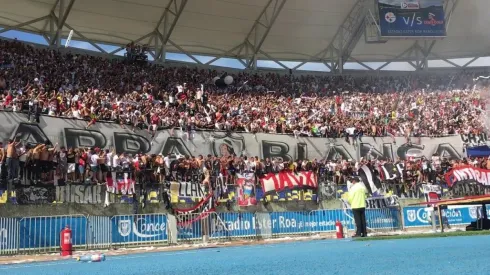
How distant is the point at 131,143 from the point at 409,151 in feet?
54.3

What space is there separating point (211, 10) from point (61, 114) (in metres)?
13.7

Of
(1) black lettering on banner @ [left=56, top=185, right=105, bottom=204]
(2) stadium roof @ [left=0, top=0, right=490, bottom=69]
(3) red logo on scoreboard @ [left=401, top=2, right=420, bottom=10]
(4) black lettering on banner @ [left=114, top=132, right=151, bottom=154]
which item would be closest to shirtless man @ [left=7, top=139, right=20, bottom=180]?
(1) black lettering on banner @ [left=56, top=185, right=105, bottom=204]

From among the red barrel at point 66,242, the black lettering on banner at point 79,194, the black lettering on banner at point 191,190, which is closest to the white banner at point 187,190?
the black lettering on banner at point 191,190

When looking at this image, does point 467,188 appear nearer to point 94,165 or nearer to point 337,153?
point 337,153

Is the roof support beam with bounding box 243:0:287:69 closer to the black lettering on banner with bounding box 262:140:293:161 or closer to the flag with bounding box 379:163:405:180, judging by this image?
the black lettering on banner with bounding box 262:140:293:161

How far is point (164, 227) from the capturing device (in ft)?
51.7

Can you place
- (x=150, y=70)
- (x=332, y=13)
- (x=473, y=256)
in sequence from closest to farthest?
(x=473, y=256)
(x=150, y=70)
(x=332, y=13)

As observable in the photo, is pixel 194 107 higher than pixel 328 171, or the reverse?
pixel 194 107

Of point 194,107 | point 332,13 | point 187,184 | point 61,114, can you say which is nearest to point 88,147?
point 61,114

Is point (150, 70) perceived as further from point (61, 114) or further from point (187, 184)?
point (187, 184)

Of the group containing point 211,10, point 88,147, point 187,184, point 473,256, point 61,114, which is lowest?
point 473,256

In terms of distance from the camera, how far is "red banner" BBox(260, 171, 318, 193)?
820 inches

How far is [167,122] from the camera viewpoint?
22.9 meters

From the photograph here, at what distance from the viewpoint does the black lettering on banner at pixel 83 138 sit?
1958 cm
